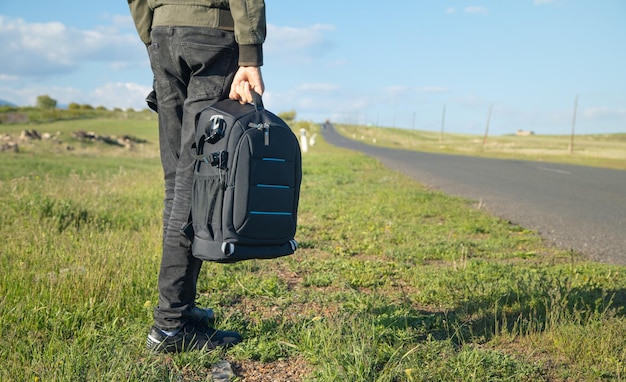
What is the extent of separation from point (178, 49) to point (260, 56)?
1.32ft

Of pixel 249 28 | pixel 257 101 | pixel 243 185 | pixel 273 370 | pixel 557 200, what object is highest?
pixel 249 28

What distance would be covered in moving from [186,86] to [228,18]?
1.35 feet

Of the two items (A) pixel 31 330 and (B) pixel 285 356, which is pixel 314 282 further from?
(A) pixel 31 330

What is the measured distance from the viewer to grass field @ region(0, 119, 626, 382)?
254 centimetres

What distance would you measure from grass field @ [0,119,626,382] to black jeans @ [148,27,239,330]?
316 mm

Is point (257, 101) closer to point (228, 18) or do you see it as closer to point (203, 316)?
point (228, 18)

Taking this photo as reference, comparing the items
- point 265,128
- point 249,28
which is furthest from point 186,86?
point 265,128

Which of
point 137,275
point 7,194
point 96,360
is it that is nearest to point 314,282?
point 137,275

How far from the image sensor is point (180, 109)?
2.84m

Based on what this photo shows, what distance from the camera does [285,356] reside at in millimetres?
2773

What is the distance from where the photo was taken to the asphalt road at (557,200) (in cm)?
647

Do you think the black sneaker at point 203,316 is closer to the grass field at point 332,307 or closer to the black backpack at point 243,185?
the grass field at point 332,307

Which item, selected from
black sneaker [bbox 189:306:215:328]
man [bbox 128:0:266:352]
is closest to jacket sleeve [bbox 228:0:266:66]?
man [bbox 128:0:266:352]

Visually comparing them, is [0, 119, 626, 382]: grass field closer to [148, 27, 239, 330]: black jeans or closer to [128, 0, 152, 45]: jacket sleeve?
[148, 27, 239, 330]: black jeans
